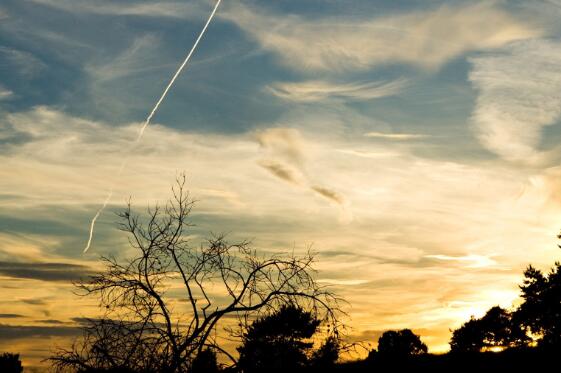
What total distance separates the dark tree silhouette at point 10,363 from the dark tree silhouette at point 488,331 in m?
50.2

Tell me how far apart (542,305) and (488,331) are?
22.4m

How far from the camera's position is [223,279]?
48.7ft

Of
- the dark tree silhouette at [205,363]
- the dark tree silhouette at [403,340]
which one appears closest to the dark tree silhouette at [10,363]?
the dark tree silhouette at [403,340]

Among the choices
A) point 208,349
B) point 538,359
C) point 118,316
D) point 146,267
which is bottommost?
point 538,359

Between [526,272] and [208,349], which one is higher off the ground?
[526,272]

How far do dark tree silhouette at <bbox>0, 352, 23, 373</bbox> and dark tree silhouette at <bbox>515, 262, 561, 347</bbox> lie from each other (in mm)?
51554

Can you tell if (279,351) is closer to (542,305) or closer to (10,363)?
(542,305)

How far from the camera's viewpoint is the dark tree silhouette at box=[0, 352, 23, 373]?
58.6m

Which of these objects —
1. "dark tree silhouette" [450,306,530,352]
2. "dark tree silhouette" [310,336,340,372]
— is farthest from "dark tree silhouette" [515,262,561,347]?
"dark tree silhouette" [310,336,340,372]

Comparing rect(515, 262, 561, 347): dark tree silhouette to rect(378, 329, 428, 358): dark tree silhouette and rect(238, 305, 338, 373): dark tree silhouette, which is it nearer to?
rect(378, 329, 428, 358): dark tree silhouette

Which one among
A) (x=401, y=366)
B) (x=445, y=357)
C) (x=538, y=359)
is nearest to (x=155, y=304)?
(x=401, y=366)

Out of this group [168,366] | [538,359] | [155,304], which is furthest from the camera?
[538,359]

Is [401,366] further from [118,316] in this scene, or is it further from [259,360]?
[118,316]

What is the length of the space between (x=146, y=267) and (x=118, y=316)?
4.45 ft
